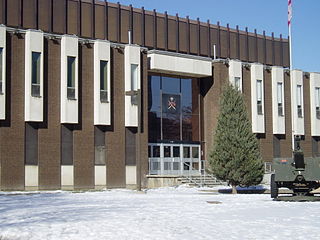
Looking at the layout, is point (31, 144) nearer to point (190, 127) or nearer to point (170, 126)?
point (170, 126)

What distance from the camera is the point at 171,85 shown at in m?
42.8

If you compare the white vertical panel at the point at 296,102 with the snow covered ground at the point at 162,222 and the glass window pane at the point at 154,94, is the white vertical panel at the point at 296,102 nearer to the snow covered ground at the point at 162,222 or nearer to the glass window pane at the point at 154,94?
the glass window pane at the point at 154,94

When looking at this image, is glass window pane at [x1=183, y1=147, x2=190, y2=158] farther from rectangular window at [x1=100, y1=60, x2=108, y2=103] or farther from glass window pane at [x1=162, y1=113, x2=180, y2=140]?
rectangular window at [x1=100, y1=60, x2=108, y2=103]

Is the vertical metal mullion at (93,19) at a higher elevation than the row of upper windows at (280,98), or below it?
higher

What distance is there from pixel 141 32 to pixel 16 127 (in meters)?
15.4

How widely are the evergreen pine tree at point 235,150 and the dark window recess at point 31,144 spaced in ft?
35.7

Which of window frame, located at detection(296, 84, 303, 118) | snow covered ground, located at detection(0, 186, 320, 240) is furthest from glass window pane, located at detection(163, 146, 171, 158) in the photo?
snow covered ground, located at detection(0, 186, 320, 240)

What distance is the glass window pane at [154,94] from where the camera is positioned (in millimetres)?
41312

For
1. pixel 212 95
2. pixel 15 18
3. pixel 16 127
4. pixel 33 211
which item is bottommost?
pixel 33 211

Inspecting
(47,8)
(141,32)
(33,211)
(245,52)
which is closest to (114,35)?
(141,32)

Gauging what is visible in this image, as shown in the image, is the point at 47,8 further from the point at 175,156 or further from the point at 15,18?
the point at 175,156

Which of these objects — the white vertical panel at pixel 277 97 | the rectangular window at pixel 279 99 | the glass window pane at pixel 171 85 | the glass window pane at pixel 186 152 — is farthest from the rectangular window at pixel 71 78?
the rectangular window at pixel 279 99

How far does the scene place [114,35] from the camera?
43.9 metres

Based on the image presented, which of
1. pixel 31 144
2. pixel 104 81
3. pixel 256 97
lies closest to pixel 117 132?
pixel 104 81
